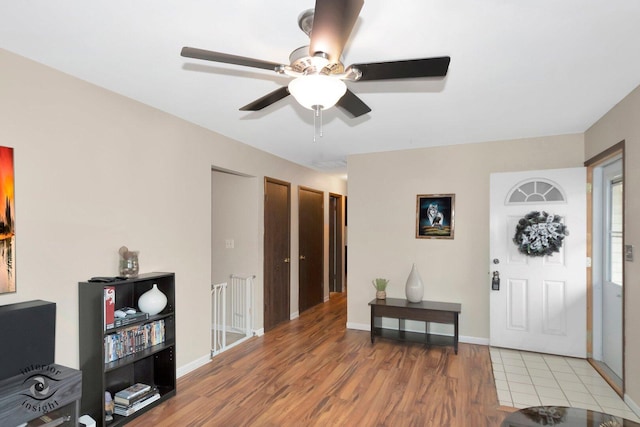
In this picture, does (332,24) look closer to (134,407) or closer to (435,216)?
(134,407)

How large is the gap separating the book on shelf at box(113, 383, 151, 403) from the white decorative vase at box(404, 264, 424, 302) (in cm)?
288

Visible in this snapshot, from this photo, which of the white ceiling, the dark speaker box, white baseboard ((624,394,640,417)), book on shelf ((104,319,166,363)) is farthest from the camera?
white baseboard ((624,394,640,417))

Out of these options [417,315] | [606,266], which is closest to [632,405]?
[606,266]

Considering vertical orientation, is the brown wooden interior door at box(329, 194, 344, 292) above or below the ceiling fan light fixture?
below

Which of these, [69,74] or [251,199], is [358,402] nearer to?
[251,199]

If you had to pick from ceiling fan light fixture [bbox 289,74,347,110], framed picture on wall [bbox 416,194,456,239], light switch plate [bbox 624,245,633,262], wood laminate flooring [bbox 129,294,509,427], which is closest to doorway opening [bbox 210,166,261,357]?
wood laminate flooring [bbox 129,294,509,427]

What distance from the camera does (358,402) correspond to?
2840 millimetres

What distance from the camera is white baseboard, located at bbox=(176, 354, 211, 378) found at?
3.30 meters

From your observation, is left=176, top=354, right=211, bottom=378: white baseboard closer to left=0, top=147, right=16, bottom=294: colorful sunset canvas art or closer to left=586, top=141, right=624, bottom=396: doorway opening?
left=0, top=147, right=16, bottom=294: colorful sunset canvas art

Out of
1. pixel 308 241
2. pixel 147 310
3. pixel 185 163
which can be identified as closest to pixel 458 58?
pixel 185 163

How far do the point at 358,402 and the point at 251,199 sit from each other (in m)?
2.72

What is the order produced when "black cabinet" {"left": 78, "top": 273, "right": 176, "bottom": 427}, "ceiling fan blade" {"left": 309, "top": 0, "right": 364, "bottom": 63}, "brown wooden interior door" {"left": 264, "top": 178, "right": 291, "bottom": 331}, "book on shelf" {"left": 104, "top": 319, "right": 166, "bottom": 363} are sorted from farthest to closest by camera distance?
1. "brown wooden interior door" {"left": 264, "top": 178, "right": 291, "bottom": 331}
2. "book on shelf" {"left": 104, "top": 319, "right": 166, "bottom": 363}
3. "black cabinet" {"left": 78, "top": 273, "right": 176, "bottom": 427}
4. "ceiling fan blade" {"left": 309, "top": 0, "right": 364, "bottom": 63}

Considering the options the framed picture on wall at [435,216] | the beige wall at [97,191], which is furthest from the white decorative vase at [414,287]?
the beige wall at [97,191]

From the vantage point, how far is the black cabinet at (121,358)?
2.40m
